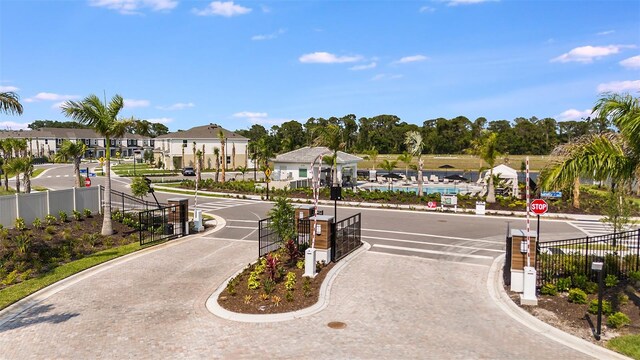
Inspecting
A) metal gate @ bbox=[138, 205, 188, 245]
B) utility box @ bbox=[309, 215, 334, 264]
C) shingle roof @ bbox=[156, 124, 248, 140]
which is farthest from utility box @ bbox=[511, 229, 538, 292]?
shingle roof @ bbox=[156, 124, 248, 140]

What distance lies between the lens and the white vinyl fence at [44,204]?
66.3 ft

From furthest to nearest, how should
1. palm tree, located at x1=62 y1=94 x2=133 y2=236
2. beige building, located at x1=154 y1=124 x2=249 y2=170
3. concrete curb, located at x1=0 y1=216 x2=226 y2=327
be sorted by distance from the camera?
1. beige building, located at x1=154 y1=124 x2=249 y2=170
2. palm tree, located at x1=62 y1=94 x2=133 y2=236
3. concrete curb, located at x1=0 y1=216 x2=226 y2=327

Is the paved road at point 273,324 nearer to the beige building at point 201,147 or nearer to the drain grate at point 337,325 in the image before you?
the drain grate at point 337,325

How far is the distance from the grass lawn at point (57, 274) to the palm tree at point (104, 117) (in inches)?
125

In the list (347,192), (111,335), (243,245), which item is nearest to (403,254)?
(243,245)

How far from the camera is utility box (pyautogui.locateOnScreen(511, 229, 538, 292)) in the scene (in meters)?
13.3

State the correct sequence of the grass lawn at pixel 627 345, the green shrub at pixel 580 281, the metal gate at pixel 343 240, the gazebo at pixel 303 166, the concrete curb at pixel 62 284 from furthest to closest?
the gazebo at pixel 303 166 < the metal gate at pixel 343 240 < the green shrub at pixel 580 281 < the concrete curb at pixel 62 284 < the grass lawn at pixel 627 345

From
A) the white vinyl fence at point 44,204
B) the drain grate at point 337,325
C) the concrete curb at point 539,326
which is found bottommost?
Answer: the concrete curb at point 539,326

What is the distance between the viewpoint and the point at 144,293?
43.3 ft

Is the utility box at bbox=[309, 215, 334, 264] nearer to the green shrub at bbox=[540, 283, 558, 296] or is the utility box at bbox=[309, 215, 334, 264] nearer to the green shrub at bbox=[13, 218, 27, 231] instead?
the green shrub at bbox=[540, 283, 558, 296]

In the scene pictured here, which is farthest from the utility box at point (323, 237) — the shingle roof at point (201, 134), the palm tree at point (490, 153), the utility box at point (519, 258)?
the shingle roof at point (201, 134)

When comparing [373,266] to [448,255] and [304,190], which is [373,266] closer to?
[448,255]

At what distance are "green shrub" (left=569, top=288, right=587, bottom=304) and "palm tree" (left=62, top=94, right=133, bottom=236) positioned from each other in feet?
59.0

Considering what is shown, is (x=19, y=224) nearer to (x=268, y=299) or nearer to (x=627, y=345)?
(x=268, y=299)
